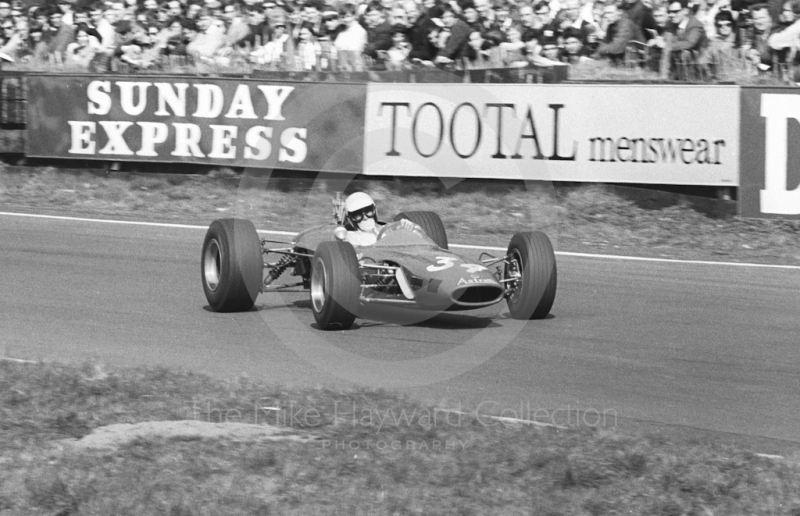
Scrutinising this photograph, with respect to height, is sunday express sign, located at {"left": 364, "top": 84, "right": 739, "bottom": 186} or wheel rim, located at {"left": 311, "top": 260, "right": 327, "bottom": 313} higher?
sunday express sign, located at {"left": 364, "top": 84, "right": 739, "bottom": 186}

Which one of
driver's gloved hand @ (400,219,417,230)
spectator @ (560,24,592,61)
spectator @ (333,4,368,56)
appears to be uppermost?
spectator @ (333,4,368,56)

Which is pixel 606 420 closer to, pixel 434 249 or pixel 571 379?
pixel 571 379

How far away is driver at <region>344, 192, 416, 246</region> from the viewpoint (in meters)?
8.91

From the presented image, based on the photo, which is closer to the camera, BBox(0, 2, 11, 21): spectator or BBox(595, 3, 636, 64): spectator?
BBox(595, 3, 636, 64): spectator

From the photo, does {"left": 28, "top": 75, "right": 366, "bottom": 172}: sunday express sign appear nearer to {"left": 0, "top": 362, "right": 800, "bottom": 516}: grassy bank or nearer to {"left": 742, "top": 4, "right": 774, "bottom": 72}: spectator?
{"left": 742, "top": 4, "right": 774, "bottom": 72}: spectator

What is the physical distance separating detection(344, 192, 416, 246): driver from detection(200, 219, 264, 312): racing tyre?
724 mm

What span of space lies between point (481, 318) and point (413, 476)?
4.13 meters

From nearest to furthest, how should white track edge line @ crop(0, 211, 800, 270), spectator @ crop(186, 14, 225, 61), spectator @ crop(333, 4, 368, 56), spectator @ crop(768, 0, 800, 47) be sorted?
white track edge line @ crop(0, 211, 800, 270)
spectator @ crop(768, 0, 800, 47)
spectator @ crop(333, 4, 368, 56)
spectator @ crop(186, 14, 225, 61)

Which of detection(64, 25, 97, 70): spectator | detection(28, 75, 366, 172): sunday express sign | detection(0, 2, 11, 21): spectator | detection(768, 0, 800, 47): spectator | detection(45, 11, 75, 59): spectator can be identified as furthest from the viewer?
detection(0, 2, 11, 21): spectator

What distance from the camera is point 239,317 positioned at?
902cm

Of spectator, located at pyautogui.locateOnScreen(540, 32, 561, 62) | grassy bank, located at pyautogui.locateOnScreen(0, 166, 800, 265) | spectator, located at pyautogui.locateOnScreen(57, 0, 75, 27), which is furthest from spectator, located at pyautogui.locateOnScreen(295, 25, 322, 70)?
spectator, located at pyautogui.locateOnScreen(57, 0, 75, 27)

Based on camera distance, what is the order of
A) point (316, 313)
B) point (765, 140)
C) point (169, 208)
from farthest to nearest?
1. point (169, 208)
2. point (765, 140)
3. point (316, 313)

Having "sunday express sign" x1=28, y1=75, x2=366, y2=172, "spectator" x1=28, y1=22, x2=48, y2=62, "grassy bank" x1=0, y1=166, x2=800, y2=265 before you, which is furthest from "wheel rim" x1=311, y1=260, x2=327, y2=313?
"spectator" x1=28, y1=22, x2=48, y2=62

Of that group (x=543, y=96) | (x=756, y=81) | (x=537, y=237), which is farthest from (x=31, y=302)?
(x=756, y=81)
